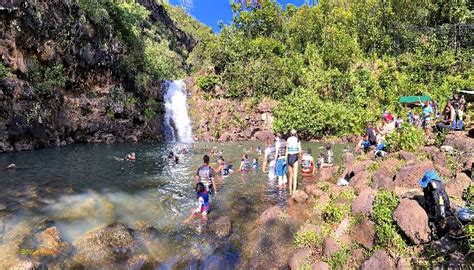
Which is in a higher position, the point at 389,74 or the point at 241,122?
the point at 389,74

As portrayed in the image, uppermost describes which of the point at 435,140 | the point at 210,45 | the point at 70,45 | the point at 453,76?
the point at 210,45

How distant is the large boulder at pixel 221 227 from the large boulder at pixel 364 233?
11.5ft

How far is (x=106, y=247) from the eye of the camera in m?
8.85

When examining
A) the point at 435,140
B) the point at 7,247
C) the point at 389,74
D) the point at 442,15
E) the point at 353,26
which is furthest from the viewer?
the point at 353,26

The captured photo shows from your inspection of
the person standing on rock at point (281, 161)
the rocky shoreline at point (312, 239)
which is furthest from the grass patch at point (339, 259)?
the person standing on rock at point (281, 161)

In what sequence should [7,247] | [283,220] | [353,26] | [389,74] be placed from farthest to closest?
1. [353,26]
2. [389,74]
3. [283,220]
4. [7,247]

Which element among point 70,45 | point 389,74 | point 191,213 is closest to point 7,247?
point 191,213

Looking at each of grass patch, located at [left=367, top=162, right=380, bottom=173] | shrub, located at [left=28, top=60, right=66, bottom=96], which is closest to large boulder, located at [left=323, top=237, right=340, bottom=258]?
grass patch, located at [left=367, top=162, right=380, bottom=173]

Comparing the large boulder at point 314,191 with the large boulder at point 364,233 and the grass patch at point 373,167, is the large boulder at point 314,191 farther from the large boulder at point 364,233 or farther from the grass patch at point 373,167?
the large boulder at point 364,233

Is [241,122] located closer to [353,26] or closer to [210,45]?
[210,45]

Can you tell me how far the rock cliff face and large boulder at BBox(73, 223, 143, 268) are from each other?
74.4 ft

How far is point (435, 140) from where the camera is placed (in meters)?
14.2

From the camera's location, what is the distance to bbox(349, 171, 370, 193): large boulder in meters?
11.1

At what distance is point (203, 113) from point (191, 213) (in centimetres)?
3693
